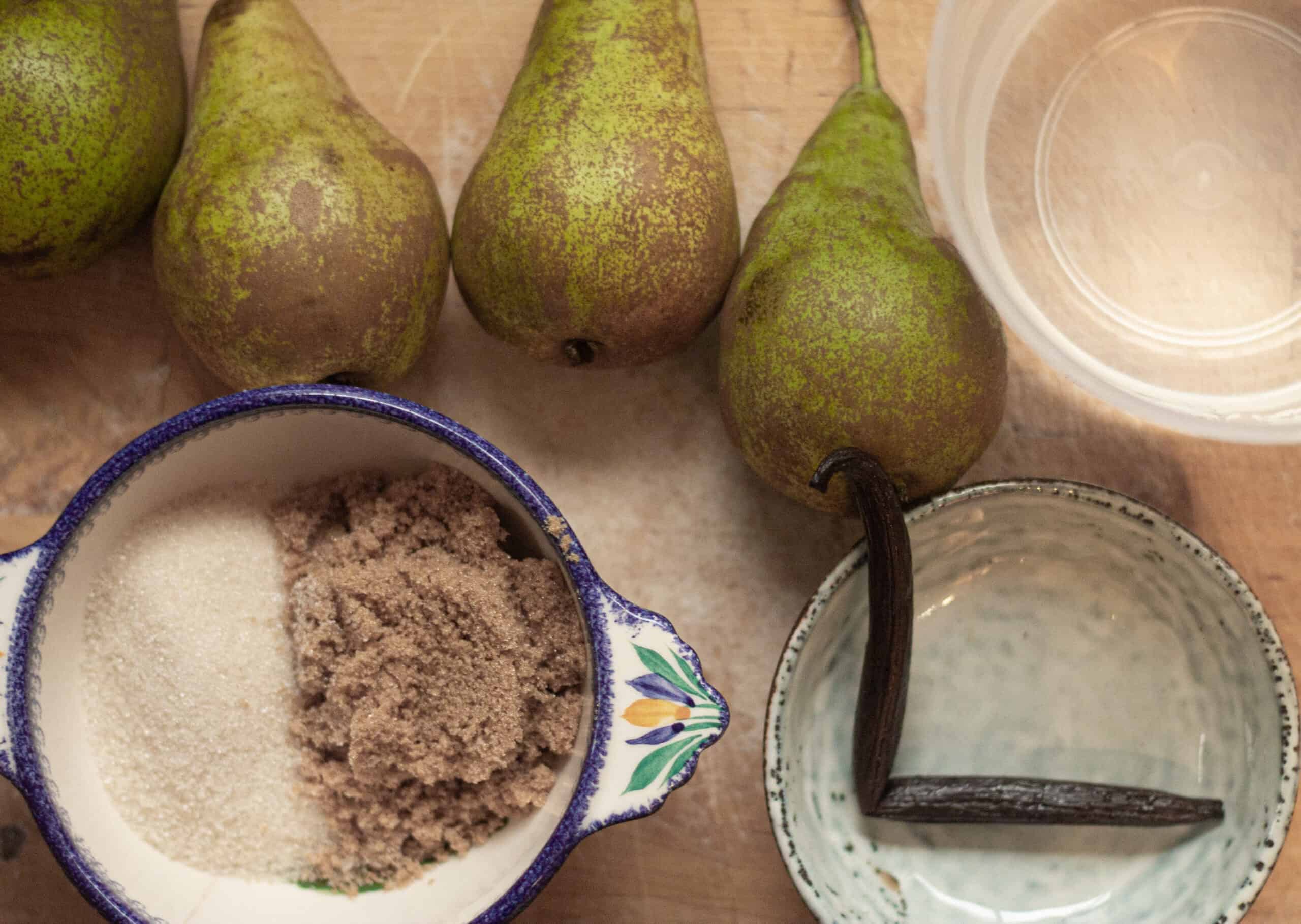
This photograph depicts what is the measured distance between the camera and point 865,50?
0.71 meters

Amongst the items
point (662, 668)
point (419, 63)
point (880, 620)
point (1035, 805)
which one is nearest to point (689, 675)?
point (662, 668)

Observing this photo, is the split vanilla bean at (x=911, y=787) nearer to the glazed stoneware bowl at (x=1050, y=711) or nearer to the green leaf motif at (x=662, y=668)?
the glazed stoneware bowl at (x=1050, y=711)

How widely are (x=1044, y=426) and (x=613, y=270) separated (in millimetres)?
319

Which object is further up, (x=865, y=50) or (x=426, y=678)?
(x=865, y=50)

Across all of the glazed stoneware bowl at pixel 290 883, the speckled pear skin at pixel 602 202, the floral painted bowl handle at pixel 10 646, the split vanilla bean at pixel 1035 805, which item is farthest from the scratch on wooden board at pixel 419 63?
the split vanilla bean at pixel 1035 805

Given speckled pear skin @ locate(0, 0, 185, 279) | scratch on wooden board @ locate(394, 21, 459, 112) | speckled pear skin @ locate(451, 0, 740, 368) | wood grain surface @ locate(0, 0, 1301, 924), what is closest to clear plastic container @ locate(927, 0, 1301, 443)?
wood grain surface @ locate(0, 0, 1301, 924)

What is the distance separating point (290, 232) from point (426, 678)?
257 millimetres

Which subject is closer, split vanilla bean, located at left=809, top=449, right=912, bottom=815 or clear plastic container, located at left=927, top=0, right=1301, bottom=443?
split vanilla bean, located at left=809, top=449, right=912, bottom=815

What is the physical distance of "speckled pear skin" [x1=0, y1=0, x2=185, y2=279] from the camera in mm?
606

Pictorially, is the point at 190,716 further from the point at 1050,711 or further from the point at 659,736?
the point at 1050,711

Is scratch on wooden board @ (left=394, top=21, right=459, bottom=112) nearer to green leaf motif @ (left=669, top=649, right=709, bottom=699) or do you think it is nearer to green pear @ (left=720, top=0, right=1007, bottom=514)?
green pear @ (left=720, top=0, right=1007, bottom=514)

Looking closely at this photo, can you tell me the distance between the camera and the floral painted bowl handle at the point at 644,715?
0.55 meters

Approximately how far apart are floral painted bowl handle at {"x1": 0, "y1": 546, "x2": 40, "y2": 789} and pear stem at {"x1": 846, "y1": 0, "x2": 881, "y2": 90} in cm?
57

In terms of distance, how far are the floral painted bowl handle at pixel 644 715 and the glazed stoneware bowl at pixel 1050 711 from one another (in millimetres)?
79
